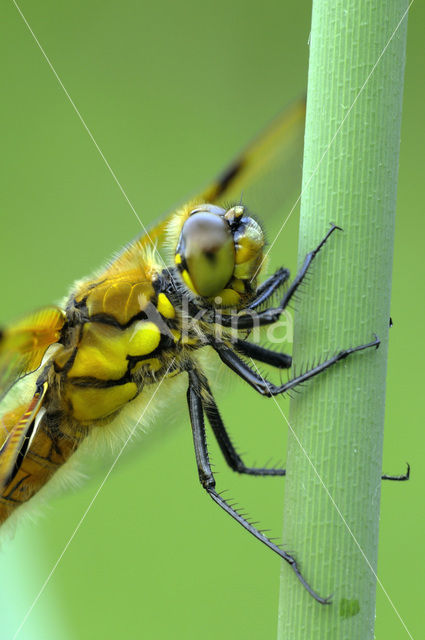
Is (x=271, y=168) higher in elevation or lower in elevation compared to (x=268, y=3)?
lower

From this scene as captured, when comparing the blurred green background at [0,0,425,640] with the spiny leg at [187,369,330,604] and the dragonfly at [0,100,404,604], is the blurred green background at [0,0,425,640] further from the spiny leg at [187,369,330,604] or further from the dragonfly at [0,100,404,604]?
the spiny leg at [187,369,330,604]

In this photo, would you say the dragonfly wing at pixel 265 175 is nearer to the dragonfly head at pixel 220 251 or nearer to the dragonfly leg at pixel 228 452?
the dragonfly head at pixel 220 251

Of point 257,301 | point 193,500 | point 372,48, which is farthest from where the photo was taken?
point 193,500

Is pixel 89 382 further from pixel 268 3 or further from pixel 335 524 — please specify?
pixel 268 3

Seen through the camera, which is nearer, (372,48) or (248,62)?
(372,48)

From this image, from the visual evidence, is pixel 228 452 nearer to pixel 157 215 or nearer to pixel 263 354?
pixel 263 354

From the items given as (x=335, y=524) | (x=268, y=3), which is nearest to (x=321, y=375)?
(x=335, y=524)

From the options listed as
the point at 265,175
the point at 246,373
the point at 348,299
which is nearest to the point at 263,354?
the point at 246,373
